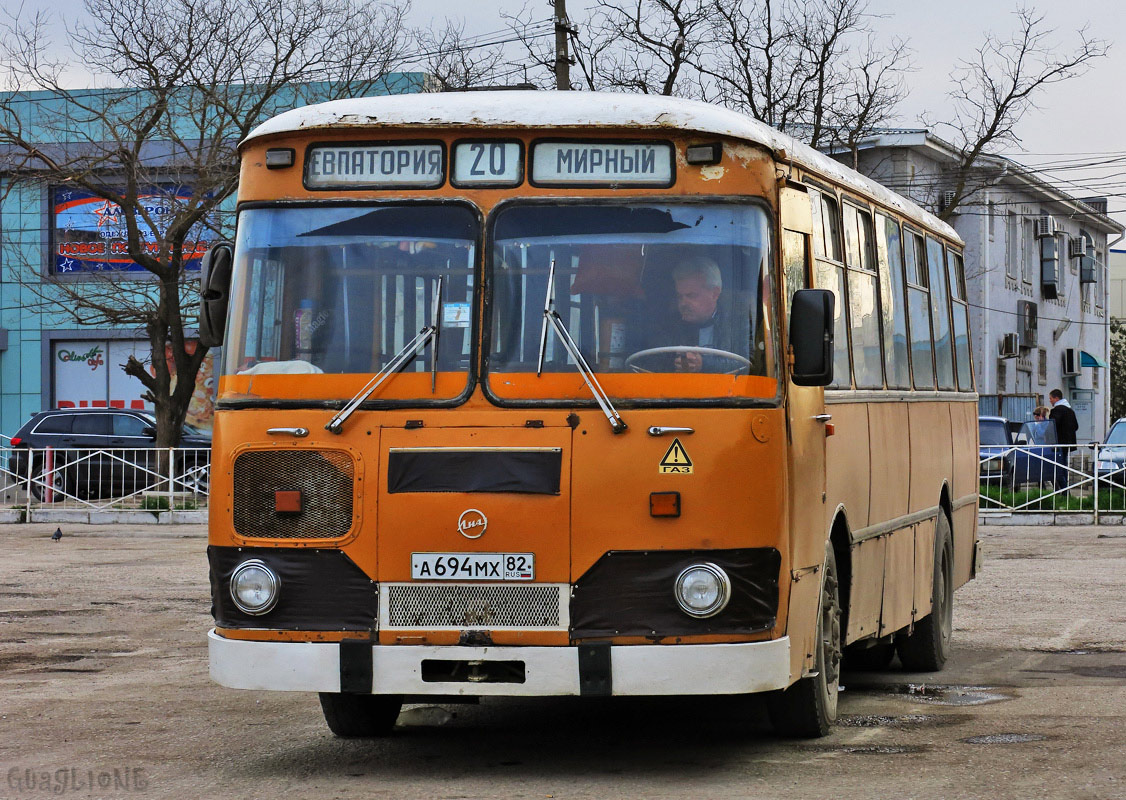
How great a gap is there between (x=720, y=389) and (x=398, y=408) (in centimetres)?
132

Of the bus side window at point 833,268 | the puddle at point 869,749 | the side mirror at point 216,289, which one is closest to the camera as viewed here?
the side mirror at point 216,289

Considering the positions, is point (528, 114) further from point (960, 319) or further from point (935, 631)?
point (960, 319)

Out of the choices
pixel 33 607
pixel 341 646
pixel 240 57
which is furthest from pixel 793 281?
pixel 240 57

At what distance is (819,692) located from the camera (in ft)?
27.0

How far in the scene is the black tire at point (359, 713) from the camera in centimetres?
842

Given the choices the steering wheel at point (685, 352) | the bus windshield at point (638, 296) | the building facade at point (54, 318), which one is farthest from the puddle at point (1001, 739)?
the building facade at point (54, 318)

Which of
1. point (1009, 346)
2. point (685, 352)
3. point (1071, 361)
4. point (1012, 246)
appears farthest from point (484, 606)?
point (1071, 361)

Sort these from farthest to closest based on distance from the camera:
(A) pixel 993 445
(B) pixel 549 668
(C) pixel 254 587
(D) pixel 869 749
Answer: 1. (A) pixel 993 445
2. (D) pixel 869 749
3. (C) pixel 254 587
4. (B) pixel 549 668

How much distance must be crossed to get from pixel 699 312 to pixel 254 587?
2152 millimetres

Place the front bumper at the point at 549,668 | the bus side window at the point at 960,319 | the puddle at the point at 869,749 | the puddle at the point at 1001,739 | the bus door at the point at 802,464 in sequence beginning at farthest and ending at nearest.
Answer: the bus side window at the point at 960,319
the puddle at the point at 1001,739
the puddle at the point at 869,749
the bus door at the point at 802,464
the front bumper at the point at 549,668

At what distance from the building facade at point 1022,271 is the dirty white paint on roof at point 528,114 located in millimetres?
32756

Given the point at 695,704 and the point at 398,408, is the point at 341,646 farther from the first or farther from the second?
the point at 695,704

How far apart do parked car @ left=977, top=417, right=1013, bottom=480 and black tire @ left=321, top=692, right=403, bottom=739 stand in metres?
17.6

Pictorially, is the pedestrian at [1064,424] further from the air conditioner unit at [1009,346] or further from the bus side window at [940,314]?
the air conditioner unit at [1009,346]
